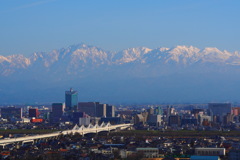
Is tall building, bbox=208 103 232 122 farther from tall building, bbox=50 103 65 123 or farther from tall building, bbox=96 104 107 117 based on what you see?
tall building, bbox=50 103 65 123

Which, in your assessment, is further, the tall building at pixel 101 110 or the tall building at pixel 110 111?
the tall building at pixel 101 110

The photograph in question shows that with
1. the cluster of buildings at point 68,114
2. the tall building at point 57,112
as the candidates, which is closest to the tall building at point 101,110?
the cluster of buildings at point 68,114

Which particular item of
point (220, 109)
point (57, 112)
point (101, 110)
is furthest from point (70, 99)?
point (220, 109)

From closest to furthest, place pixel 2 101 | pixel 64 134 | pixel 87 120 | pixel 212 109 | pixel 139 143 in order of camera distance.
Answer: pixel 139 143 < pixel 64 134 < pixel 87 120 < pixel 212 109 < pixel 2 101

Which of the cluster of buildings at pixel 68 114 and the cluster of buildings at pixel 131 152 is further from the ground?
the cluster of buildings at pixel 68 114

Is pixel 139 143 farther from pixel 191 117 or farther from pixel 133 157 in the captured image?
pixel 191 117

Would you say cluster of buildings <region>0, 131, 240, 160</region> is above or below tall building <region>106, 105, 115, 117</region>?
below

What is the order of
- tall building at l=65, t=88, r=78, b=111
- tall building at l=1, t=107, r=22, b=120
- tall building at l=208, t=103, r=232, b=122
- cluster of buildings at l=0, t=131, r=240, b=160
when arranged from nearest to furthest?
1. cluster of buildings at l=0, t=131, r=240, b=160
2. tall building at l=1, t=107, r=22, b=120
3. tall building at l=208, t=103, r=232, b=122
4. tall building at l=65, t=88, r=78, b=111

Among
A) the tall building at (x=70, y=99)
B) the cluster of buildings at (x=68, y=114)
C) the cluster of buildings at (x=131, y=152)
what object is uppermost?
the tall building at (x=70, y=99)

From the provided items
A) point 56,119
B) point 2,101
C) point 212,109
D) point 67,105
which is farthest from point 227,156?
point 2,101

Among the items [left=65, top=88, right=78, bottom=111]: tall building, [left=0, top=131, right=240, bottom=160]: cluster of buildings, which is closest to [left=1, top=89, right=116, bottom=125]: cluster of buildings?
[left=65, top=88, right=78, bottom=111]: tall building

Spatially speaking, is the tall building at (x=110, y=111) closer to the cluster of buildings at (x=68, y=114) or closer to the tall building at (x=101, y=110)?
the cluster of buildings at (x=68, y=114)
